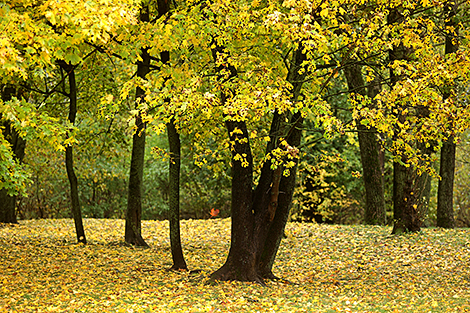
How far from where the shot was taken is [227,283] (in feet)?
28.3

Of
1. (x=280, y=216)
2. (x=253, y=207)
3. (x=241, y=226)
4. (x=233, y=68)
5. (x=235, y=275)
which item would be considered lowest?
(x=235, y=275)

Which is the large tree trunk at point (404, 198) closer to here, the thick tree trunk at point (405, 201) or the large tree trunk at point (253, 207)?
the thick tree trunk at point (405, 201)

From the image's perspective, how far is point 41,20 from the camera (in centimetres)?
721

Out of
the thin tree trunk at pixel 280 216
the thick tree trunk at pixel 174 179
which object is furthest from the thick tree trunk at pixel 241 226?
the thick tree trunk at pixel 174 179

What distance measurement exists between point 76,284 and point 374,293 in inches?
201

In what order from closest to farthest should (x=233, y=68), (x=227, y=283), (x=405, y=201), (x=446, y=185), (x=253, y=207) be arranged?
(x=233, y=68), (x=227, y=283), (x=253, y=207), (x=405, y=201), (x=446, y=185)

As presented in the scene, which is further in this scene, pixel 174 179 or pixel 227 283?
pixel 174 179

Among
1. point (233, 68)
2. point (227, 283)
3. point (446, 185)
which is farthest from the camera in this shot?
point (446, 185)

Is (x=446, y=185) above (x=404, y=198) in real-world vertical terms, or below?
above

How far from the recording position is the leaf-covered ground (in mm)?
7402

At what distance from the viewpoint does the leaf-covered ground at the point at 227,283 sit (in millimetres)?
7402

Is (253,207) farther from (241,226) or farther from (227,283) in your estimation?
(227,283)

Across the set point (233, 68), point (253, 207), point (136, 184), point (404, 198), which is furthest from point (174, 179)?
point (404, 198)

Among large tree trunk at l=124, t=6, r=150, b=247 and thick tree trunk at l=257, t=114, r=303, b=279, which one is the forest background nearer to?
thick tree trunk at l=257, t=114, r=303, b=279
